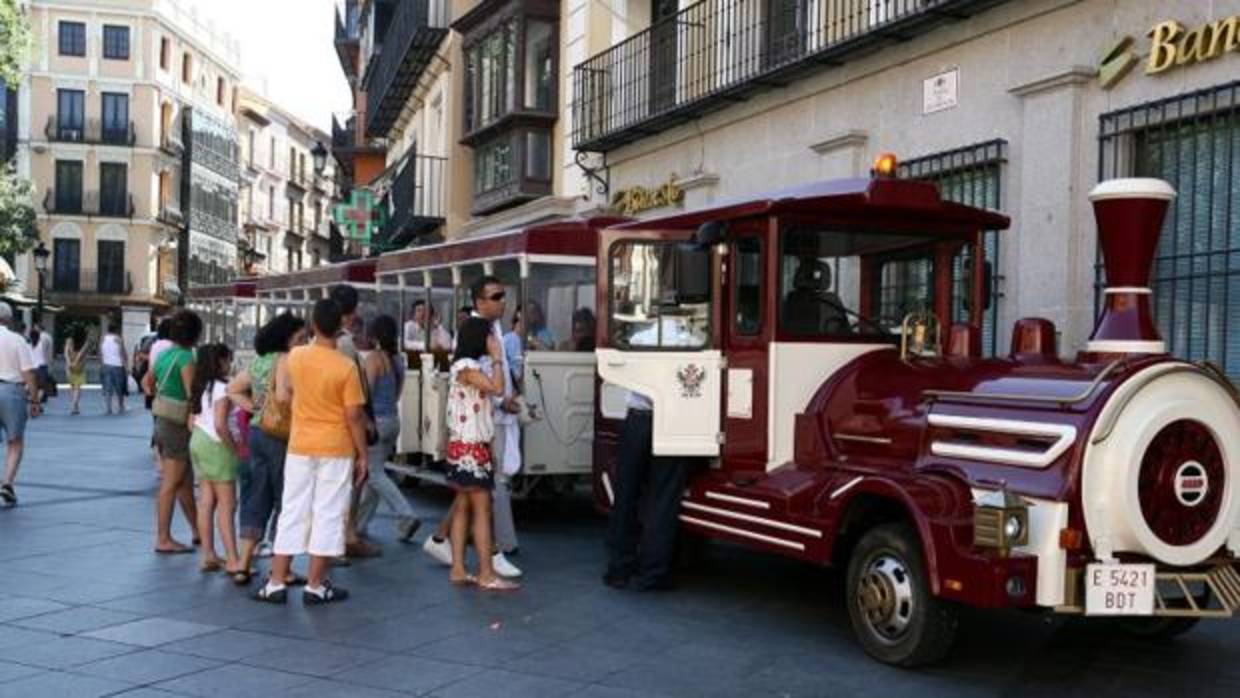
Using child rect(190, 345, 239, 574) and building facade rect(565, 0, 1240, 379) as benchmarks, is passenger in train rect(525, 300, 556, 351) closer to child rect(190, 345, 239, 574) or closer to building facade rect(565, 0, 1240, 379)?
child rect(190, 345, 239, 574)

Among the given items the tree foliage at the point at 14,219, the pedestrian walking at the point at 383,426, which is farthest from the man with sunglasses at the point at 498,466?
the tree foliage at the point at 14,219

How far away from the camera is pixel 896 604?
6000 millimetres

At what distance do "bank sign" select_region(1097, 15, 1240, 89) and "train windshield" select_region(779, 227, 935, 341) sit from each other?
9.10 feet

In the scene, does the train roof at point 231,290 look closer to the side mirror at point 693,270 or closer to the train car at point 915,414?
the train car at point 915,414

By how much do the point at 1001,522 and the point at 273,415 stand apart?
4.57m

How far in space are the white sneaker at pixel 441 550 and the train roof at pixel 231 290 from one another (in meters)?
11.5

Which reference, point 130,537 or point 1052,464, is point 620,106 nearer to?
point 130,537

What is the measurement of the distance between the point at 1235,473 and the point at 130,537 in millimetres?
7732

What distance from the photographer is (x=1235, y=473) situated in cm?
568

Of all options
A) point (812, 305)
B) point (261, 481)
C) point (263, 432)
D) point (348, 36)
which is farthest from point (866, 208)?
point (348, 36)

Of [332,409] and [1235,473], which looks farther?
[332,409]

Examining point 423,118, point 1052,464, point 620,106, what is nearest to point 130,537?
point 1052,464

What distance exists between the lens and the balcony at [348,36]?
5075cm

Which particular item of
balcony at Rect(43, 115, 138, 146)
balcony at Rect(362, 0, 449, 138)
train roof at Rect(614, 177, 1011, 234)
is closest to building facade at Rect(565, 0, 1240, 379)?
train roof at Rect(614, 177, 1011, 234)
